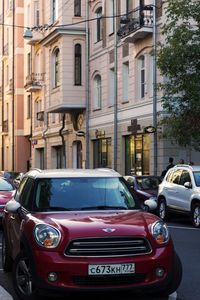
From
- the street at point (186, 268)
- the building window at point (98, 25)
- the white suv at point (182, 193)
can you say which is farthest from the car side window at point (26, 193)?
the building window at point (98, 25)

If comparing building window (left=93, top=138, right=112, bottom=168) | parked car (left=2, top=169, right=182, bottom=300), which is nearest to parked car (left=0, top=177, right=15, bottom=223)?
parked car (left=2, top=169, right=182, bottom=300)

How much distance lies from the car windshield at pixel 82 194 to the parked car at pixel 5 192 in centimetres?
699

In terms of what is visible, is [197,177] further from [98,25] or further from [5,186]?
[98,25]

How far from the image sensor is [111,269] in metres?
6.68

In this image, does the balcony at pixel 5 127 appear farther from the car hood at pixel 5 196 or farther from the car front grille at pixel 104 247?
the car front grille at pixel 104 247

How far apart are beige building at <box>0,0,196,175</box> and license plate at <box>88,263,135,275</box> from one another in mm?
17942

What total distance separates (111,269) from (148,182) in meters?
14.8

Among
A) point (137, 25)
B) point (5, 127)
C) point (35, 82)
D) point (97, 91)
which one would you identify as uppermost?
point (137, 25)

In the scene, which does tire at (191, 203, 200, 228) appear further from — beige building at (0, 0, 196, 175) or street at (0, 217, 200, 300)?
beige building at (0, 0, 196, 175)

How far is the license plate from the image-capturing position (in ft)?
21.8

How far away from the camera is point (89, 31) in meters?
36.6

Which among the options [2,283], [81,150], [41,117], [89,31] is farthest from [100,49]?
[2,283]

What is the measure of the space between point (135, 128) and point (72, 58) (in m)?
9.52

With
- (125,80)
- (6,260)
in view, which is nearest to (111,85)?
(125,80)
